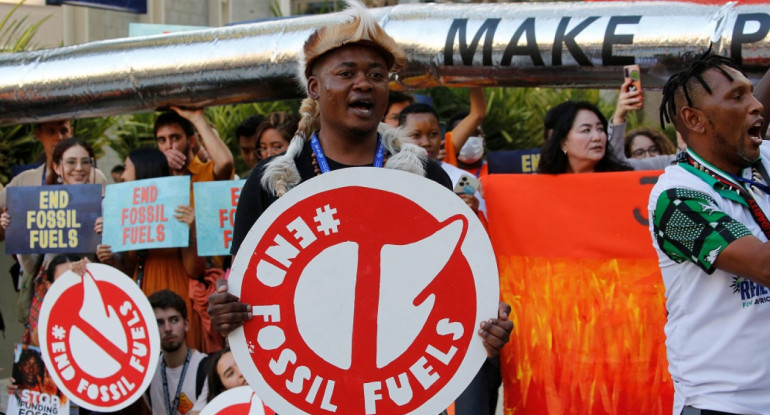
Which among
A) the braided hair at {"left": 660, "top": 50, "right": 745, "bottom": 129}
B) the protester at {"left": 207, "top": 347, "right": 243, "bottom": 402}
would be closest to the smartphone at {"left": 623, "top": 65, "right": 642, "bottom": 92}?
the braided hair at {"left": 660, "top": 50, "right": 745, "bottom": 129}

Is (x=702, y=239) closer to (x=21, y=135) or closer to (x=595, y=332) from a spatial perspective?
(x=595, y=332)

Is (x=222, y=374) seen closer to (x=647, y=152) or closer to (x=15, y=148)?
(x=647, y=152)

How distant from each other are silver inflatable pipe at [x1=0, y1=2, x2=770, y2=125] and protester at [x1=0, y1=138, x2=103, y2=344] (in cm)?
30

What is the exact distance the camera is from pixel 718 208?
295 centimetres

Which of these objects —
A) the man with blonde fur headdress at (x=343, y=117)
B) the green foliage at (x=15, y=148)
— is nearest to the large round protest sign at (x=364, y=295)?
the man with blonde fur headdress at (x=343, y=117)

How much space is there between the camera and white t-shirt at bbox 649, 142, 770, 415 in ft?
9.46

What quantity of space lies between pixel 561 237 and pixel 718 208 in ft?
6.59

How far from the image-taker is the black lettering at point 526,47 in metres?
4.96

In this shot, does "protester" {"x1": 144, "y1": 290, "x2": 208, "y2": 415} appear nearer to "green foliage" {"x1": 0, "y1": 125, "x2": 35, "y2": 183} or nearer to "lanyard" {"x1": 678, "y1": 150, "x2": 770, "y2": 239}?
"lanyard" {"x1": 678, "y1": 150, "x2": 770, "y2": 239}

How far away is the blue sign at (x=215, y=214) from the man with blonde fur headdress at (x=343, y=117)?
2.80 meters

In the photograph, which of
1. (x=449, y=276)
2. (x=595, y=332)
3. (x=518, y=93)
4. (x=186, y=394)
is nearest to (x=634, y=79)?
(x=595, y=332)

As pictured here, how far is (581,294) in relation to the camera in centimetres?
488

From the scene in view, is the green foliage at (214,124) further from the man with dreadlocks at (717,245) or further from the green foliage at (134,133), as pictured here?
the man with dreadlocks at (717,245)

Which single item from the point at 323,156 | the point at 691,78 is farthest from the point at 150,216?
the point at 691,78
